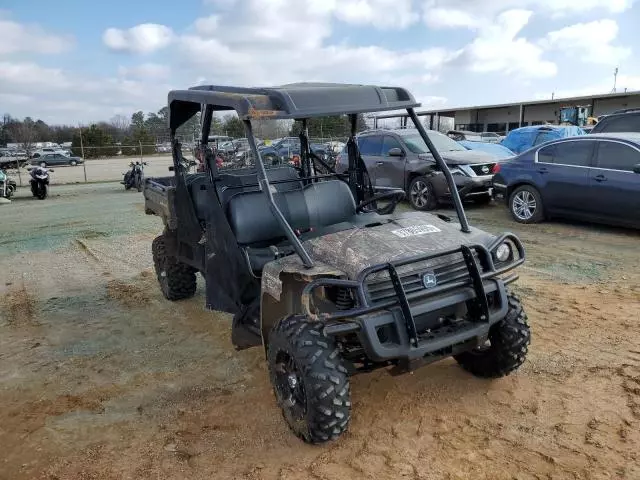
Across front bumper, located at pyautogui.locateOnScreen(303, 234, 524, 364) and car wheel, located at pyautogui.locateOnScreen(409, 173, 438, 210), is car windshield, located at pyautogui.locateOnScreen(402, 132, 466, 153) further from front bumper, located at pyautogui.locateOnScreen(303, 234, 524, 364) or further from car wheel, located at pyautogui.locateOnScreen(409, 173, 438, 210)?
front bumper, located at pyautogui.locateOnScreen(303, 234, 524, 364)

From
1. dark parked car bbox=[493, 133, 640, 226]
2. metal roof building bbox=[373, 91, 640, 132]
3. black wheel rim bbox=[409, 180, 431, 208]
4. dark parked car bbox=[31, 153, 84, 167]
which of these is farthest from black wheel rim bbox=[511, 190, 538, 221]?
dark parked car bbox=[31, 153, 84, 167]

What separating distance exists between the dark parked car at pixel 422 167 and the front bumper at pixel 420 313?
7.43m

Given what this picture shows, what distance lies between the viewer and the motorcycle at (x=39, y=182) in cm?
1766

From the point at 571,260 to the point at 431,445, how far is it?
4705 millimetres

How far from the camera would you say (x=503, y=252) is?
3850mm

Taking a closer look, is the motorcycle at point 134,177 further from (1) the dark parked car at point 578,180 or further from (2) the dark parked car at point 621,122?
(2) the dark parked car at point 621,122

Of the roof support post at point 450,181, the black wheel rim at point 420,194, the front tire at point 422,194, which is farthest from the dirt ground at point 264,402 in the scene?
the black wheel rim at point 420,194

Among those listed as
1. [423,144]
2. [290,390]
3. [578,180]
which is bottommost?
[290,390]

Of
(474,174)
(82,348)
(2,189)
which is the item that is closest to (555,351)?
(82,348)

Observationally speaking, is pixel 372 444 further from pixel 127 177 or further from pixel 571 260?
pixel 127 177

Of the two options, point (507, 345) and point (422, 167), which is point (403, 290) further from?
point (422, 167)

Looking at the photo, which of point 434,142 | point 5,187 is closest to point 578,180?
point 434,142

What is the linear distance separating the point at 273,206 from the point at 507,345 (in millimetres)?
1807

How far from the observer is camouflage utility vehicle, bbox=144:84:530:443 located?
308cm
